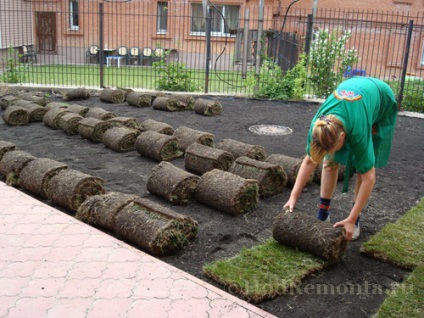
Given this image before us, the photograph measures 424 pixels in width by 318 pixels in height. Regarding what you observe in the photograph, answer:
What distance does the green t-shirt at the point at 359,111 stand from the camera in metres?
3.50

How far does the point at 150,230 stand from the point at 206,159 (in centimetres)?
213

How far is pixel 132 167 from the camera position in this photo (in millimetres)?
6902

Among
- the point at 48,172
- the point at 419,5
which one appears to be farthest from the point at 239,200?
the point at 419,5

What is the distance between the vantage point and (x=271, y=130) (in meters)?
9.39

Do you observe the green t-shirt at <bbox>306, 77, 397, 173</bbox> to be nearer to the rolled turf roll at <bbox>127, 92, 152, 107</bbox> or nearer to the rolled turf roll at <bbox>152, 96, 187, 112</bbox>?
the rolled turf roll at <bbox>152, 96, 187, 112</bbox>

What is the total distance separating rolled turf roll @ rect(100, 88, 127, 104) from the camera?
11.7 meters

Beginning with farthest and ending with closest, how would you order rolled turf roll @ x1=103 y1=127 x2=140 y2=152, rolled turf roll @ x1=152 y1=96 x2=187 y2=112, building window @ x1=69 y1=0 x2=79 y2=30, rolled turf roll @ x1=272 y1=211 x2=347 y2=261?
1. building window @ x1=69 y1=0 x2=79 y2=30
2. rolled turf roll @ x1=152 y1=96 x2=187 y2=112
3. rolled turf roll @ x1=103 y1=127 x2=140 y2=152
4. rolled turf roll @ x1=272 y1=211 x2=347 y2=261

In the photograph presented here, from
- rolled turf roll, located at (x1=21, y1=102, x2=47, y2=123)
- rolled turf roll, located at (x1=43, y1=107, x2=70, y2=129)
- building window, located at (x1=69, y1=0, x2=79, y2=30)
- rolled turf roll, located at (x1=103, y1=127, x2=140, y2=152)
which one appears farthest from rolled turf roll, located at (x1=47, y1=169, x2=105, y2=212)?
building window, located at (x1=69, y1=0, x2=79, y2=30)

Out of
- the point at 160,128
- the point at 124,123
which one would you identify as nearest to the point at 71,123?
the point at 124,123

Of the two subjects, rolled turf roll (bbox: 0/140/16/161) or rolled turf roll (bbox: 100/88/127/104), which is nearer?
rolled turf roll (bbox: 0/140/16/161)

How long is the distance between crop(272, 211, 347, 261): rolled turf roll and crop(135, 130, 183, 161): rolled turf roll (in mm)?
3099

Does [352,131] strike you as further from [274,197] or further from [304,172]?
[274,197]

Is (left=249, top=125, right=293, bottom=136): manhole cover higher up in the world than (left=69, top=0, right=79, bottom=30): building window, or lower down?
lower down

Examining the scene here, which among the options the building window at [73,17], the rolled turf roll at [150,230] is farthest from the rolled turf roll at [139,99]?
the building window at [73,17]
